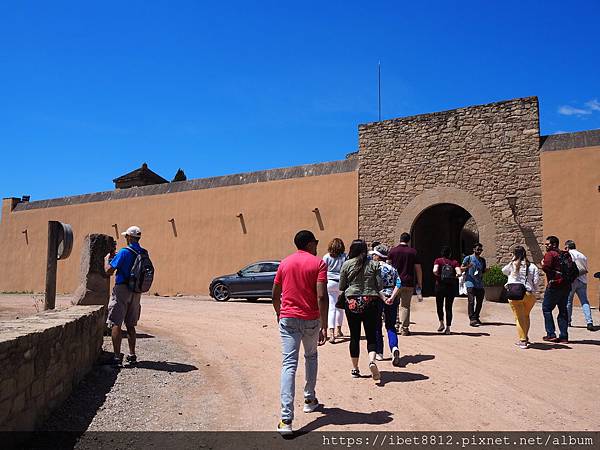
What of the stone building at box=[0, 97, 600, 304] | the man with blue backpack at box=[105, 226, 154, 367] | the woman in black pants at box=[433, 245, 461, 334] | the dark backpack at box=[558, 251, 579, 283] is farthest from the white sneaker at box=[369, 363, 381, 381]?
the stone building at box=[0, 97, 600, 304]

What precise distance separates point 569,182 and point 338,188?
21.3 feet

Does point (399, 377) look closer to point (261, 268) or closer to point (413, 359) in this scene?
point (413, 359)

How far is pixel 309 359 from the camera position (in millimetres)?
4273

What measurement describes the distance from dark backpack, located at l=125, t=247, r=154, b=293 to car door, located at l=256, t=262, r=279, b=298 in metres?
8.65

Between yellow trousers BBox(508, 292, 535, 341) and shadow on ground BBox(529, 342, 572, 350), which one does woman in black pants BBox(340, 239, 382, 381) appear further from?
shadow on ground BBox(529, 342, 572, 350)

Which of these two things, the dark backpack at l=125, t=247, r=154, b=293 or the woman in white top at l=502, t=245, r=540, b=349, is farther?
the woman in white top at l=502, t=245, r=540, b=349

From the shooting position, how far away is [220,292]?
1589cm

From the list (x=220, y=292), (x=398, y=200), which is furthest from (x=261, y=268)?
(x=398, y=200)

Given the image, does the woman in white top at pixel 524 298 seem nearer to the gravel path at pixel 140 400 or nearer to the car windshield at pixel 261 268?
the gravel path at pixel 140 400

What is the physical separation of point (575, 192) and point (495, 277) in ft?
9.66

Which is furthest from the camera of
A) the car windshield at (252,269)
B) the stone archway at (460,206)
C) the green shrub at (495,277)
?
the car windshield at (252,269)

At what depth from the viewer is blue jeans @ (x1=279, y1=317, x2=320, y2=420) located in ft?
12.7

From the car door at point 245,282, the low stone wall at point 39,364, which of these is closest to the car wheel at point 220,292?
the car door at point 245,282

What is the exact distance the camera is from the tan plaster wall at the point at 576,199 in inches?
484
